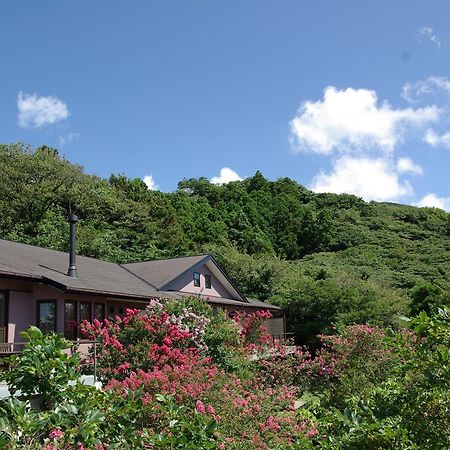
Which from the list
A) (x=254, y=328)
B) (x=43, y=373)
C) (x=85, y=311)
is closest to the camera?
(x=43, y=373)

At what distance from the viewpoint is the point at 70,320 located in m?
17.6

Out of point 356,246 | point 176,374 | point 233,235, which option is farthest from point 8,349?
point 356,246

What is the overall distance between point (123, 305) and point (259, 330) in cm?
539

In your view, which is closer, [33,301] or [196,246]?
[33,301]

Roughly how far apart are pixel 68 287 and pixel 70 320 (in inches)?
81.6

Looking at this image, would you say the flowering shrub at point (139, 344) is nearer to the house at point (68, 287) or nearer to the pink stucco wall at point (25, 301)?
the house at point (68, 287)

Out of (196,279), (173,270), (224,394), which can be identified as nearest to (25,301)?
(224,394)

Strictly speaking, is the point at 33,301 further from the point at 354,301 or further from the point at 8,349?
the point at 354,301

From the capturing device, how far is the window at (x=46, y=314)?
55.8 feet

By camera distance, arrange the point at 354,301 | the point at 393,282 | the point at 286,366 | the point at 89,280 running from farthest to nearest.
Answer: the point at 393,282 < the point at 354,301 < the point at 89,280 < the point at 286,366

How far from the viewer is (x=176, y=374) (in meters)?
9.66

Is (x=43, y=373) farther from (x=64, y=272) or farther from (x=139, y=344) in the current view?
(x=64, y=272)

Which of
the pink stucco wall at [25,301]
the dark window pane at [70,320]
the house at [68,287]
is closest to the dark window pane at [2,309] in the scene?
the house at [68,287]

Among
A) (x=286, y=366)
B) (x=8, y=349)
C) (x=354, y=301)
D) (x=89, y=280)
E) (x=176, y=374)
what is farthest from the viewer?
(x=354, y=301)
